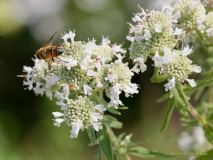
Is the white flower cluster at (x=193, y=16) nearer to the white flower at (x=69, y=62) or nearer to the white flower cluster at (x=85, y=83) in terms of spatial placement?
the white flower cluster at (x=85, y=83)

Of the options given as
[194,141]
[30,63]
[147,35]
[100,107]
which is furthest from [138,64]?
[30,63]

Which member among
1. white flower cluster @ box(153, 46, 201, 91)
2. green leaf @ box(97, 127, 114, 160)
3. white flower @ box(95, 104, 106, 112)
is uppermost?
white flower cluster @ box(153, 46, 201, 91)

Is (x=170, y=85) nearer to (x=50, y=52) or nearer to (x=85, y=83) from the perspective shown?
(x=85, y=83)

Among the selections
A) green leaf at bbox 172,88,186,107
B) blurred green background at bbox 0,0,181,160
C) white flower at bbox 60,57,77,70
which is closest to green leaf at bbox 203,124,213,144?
green leaf at bbox 172,88,186,107

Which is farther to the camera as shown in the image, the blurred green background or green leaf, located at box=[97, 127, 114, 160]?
the blurred green background

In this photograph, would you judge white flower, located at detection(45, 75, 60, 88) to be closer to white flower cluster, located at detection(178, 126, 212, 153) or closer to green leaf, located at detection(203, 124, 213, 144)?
green leaf, located at detection(203, 124, 213, 144)

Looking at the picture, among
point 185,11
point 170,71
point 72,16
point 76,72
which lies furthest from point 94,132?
point 72,16

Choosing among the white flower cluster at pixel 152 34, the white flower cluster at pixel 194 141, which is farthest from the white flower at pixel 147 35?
the white flower cluster at pixel 194 141
